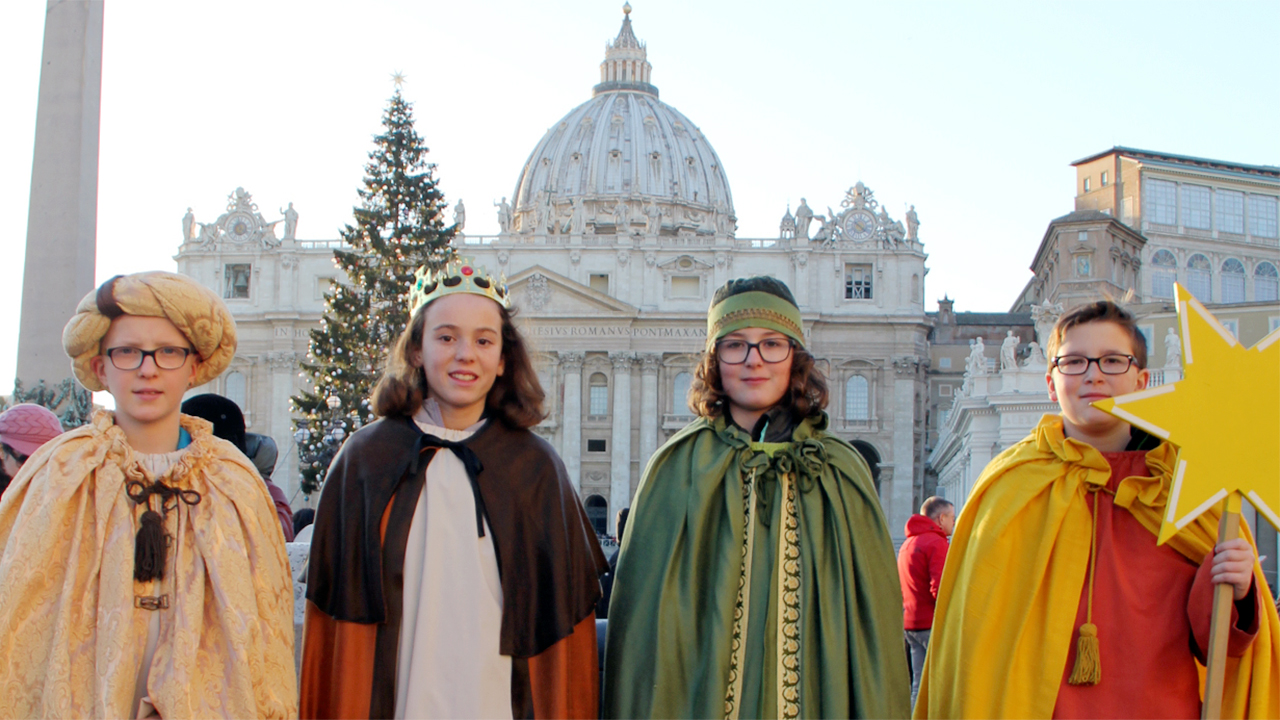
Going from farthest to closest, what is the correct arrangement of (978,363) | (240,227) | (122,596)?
1. (240,227)
2. (978,363)
3. (122,596)

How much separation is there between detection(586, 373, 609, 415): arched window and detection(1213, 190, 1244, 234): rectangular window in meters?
25.3

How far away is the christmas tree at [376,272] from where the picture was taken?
24.9 meters

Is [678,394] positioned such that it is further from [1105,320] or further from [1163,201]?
[1105,320]

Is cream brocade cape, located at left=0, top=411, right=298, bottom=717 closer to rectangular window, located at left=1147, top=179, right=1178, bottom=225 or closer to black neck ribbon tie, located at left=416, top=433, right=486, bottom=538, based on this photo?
black neck ribbon tie, located at left=416, top=433, right=486, bottom=538

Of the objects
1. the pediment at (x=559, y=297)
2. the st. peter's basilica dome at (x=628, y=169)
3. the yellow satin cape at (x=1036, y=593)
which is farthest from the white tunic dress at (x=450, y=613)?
the st. peter's basilica dome at (x=628, y=169)

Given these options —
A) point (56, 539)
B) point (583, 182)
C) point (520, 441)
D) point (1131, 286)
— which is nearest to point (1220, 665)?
point (520, 441)

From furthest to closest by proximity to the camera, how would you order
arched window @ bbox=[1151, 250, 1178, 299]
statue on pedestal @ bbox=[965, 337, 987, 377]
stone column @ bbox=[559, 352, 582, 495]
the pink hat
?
stone column @ bbox=[559, 352, 582, 495]
arched window @ bbox=[1151, 250, 1178, 299]
statue on pedestal @ bbox=[965, 337, 987, 377]
the pink hat

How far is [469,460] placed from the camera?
11.9 ft

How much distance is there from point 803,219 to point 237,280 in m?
24.2

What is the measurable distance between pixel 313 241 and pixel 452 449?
49738mm

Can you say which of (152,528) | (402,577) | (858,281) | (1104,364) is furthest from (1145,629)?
(858,281)

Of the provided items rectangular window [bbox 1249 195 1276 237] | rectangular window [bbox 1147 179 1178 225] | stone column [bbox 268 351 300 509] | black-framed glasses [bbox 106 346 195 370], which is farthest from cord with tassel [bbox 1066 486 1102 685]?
rectangular window [bbox 1249 195 1276 237]

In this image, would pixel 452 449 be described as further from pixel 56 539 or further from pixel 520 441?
pixel 56 539

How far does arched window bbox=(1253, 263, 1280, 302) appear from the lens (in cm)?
4762
